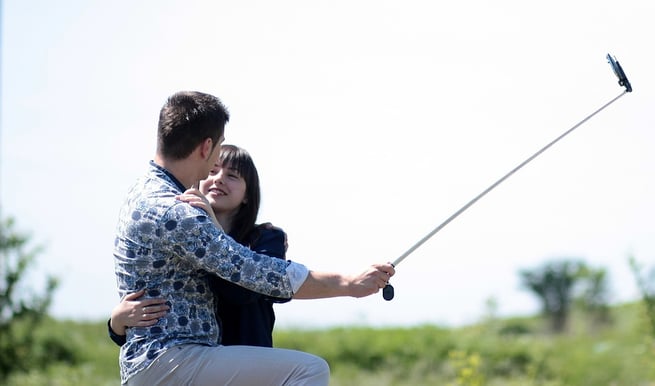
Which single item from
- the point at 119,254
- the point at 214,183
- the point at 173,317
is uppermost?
the point at 214,183

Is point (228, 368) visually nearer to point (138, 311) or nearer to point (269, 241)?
point (138, 311)

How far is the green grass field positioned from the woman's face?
311 inches

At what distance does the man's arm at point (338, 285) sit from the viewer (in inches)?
161

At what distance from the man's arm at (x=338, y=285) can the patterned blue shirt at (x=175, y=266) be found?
6cm

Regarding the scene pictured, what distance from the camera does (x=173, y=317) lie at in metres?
4.04

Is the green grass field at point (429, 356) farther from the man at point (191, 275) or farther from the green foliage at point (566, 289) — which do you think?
the man at point (191, 275)

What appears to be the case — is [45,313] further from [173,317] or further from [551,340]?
[173,317]

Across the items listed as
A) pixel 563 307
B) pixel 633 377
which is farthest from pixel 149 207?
pixel 563 307

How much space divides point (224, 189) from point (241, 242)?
26 centimetres

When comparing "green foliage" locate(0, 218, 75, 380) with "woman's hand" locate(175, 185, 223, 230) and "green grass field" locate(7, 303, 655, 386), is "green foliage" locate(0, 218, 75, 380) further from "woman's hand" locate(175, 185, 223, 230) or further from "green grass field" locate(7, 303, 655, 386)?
"woman's hand" locate(175, 185, 223, 230)

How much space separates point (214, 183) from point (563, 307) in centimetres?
1598

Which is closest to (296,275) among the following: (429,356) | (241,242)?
(241,242)

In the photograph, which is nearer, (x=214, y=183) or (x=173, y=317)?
(x=173, y=317)

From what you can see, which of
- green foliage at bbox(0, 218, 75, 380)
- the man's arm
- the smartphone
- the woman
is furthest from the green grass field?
the man's arm
